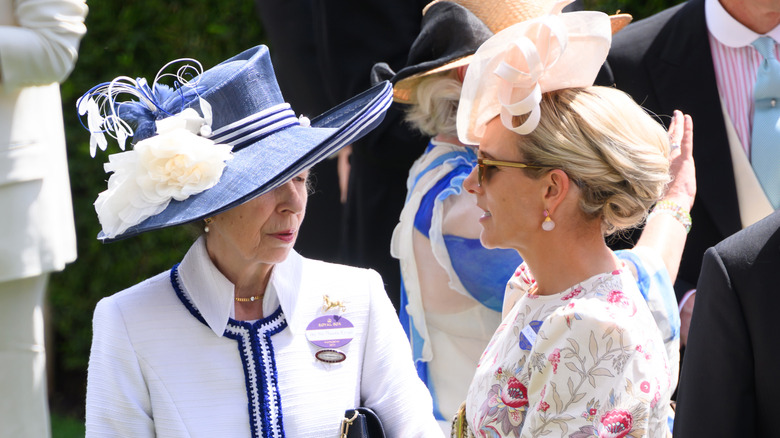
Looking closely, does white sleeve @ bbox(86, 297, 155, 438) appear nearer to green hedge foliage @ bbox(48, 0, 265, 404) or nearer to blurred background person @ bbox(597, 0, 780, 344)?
blurred background person @ bbox(597, 0, 780, 344)

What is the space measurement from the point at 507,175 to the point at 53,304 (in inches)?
186

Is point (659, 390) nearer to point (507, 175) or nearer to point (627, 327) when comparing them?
point (627, 327)

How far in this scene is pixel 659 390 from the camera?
208 centimetres

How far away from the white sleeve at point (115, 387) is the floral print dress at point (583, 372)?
2.50 feet

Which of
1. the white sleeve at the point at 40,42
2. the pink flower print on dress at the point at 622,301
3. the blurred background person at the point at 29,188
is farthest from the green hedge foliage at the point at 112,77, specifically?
the pink flower print on dress at the point at 622,301

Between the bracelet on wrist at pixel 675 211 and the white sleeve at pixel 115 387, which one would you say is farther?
the bracelet on wrist at pixel 675 211

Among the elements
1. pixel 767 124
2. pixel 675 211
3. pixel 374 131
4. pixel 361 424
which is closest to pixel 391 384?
pixel 361 424

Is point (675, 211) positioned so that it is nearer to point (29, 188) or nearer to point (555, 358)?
point (555, 358)

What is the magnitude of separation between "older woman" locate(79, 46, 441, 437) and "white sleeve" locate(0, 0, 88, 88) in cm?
129

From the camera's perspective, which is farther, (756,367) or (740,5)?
(740,5)

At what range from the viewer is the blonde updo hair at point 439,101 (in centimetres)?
311

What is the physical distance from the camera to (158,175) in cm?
219

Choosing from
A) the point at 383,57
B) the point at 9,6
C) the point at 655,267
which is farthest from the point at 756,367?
the point at 9,6

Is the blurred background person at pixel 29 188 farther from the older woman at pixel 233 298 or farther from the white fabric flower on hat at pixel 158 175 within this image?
the white fabric flower on hat at pixel 158 175
